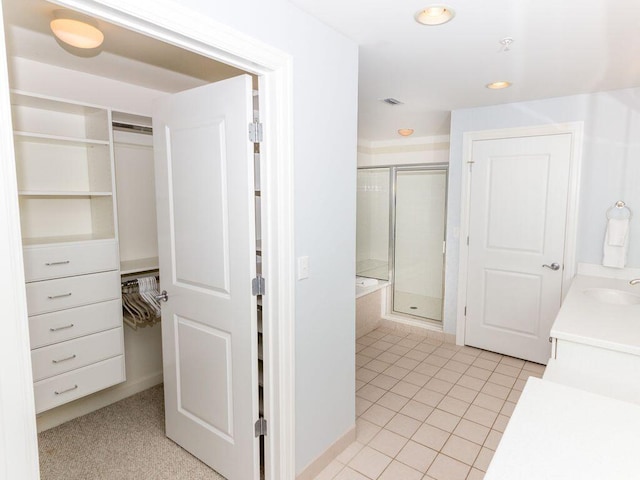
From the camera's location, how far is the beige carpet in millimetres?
2084

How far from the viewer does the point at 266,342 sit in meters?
1.81

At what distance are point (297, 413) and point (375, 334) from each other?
2.42 meters

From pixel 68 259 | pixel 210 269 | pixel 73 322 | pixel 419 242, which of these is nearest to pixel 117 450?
pixel 73 322

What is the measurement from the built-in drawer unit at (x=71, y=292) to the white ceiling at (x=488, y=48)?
193 centimetres

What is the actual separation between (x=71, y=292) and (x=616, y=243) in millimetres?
3711

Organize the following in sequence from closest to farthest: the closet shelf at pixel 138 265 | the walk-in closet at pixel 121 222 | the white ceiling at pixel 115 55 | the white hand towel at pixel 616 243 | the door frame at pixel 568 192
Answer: the white ceiling at pixel 115 55 → the walk-in closet at pixel 121 222 → the closet shelf at pixel 138 265 → the white hand towel at pixel 616 243 → the door frame at pixel 568 192

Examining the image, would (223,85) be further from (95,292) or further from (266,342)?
(95,292)

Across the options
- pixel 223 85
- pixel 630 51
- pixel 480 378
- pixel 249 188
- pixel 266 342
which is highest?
pixel 630 51

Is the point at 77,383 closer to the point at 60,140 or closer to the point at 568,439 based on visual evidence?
the point at 60,140

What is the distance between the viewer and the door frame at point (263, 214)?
0.96 meters

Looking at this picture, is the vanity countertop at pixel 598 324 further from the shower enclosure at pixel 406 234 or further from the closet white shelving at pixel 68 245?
the closet white shelving at pixel 68 245

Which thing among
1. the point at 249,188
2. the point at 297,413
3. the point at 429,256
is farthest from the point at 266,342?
the point at 429,256

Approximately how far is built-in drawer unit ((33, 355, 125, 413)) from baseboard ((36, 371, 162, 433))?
31cm

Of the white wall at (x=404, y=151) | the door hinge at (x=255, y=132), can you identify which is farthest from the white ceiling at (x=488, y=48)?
the white wall at (x=404, y=151)
